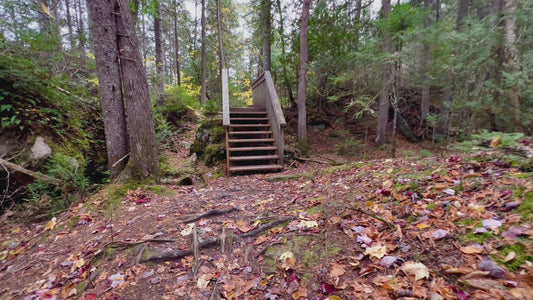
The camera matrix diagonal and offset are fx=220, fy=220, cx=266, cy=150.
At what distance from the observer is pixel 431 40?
Result: 197 inches

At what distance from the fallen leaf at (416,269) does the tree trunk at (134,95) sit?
Result: 3.78m

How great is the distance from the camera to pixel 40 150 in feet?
12.3

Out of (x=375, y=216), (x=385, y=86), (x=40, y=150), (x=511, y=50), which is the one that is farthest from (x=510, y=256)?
(x=511, y=50)

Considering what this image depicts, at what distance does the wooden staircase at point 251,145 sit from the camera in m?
5.50

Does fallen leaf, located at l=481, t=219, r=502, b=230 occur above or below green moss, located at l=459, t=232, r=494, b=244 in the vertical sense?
above

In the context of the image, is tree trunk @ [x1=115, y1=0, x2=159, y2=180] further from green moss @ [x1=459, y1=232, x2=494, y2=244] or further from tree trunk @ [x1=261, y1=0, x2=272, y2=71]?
tree trunk @ [x1=261, y1=0, x2=272, y2=71]

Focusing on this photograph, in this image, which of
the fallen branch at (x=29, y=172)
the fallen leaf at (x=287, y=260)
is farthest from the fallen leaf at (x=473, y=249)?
A: the fallen branch at (x=29, y=172)

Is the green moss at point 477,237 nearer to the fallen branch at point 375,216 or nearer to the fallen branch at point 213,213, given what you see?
the fallen branch at point 375,216

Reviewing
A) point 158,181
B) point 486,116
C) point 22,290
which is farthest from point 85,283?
point 486,116

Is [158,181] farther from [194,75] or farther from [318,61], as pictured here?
[194,75]

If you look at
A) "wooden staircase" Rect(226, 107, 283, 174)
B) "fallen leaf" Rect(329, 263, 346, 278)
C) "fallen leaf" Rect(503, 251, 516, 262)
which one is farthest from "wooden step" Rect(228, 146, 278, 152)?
"fallen leaf" Rect(503, 251, 516, 262)

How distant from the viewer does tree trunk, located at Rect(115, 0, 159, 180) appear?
11.3 ft

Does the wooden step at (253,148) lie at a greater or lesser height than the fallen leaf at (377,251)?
greater

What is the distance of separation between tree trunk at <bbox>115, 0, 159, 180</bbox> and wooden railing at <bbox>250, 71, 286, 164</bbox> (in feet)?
9.77
